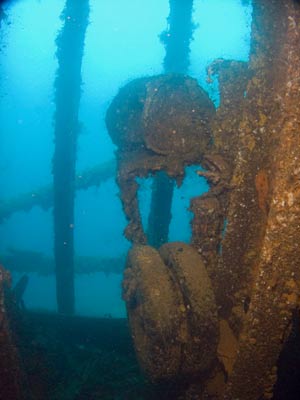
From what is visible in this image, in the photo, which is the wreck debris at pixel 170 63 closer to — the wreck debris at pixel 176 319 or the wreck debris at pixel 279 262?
the wreck debris at pixel 176 319

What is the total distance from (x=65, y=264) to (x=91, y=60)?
108083 mm

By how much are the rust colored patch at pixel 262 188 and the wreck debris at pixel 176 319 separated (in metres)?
0.86

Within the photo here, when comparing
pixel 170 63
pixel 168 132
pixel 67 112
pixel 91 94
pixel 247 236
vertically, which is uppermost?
pixel 91 94

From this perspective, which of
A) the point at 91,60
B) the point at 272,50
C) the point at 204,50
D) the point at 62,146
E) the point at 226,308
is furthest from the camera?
the point at 91,60

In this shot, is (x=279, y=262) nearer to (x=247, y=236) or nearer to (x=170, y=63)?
(x=247, y=236)

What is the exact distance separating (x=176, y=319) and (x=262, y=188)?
4.90ft

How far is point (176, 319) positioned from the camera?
308cm

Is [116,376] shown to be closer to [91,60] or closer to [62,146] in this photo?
[62,146]

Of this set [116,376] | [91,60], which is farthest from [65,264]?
[91,60]

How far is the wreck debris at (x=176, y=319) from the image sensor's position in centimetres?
304

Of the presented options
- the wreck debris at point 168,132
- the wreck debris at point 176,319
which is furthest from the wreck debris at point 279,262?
the wreck debris at point 168,132

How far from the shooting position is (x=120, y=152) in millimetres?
4406

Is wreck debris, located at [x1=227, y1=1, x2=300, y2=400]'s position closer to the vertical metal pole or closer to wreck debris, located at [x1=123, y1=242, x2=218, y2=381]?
wreck debris, located at [x1=123, y1=242, x2=218, y2=381]

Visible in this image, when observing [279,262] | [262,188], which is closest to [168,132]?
[262,188]
